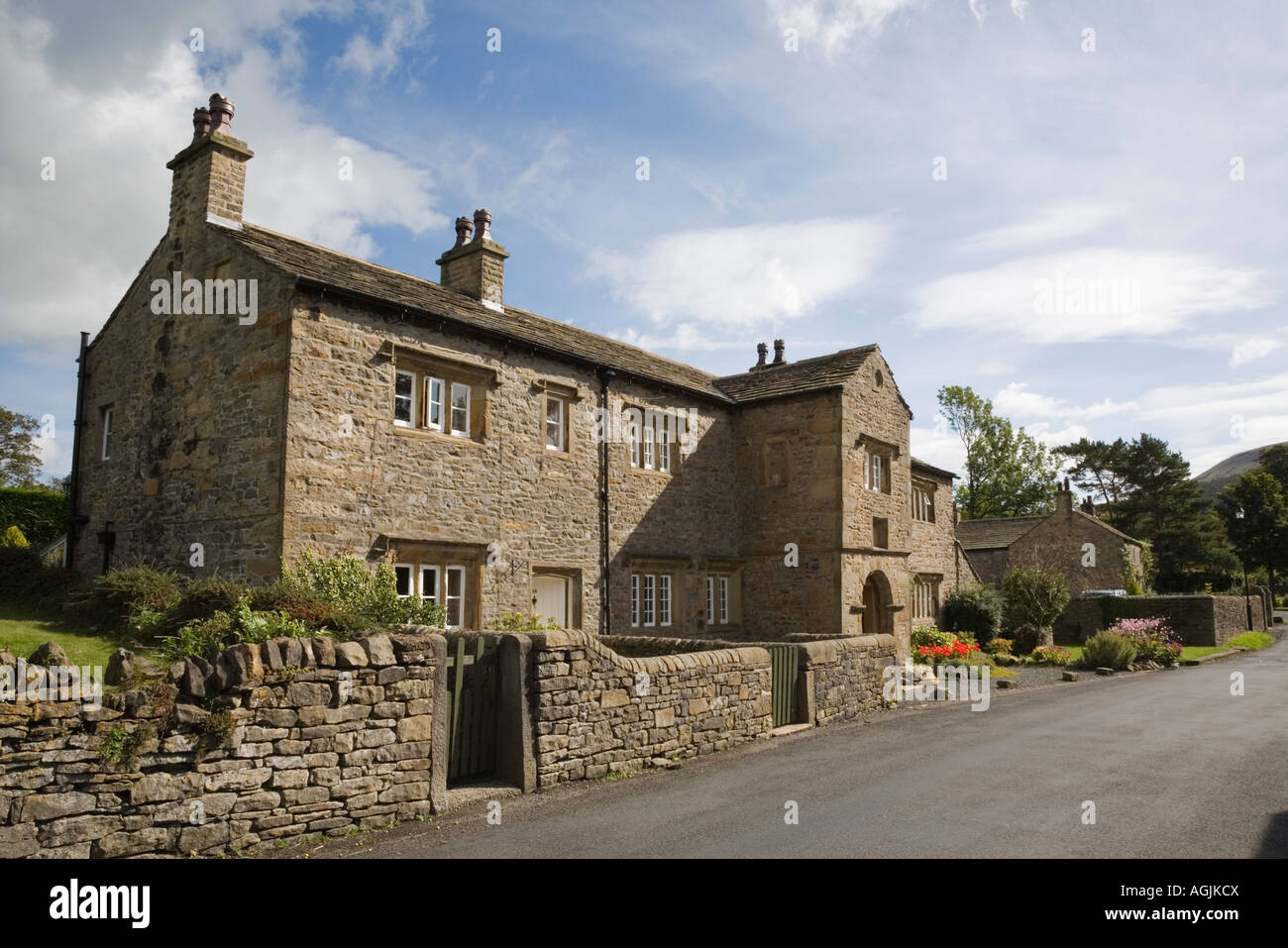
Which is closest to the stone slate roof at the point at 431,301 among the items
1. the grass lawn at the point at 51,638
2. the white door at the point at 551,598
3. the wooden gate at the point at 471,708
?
the white door at the point at 551,598

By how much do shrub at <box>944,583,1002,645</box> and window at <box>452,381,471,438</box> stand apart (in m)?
20.6

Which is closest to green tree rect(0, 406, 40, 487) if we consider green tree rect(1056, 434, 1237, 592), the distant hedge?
the distant hedge

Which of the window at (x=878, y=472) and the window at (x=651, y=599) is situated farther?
the window at (x=878, y=472)

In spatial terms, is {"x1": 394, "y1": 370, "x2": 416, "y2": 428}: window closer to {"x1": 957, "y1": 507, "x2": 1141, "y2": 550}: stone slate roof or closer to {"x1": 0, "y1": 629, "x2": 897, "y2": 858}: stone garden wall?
{"x1": 0, "y1": 629, "x2": 897, "y2": 858}: stone garden wall

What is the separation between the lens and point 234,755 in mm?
6680

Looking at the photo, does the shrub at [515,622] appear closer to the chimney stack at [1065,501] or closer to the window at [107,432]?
the window at [107,432]

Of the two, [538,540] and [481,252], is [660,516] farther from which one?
[481,252]

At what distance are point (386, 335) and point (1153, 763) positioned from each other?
1279cm

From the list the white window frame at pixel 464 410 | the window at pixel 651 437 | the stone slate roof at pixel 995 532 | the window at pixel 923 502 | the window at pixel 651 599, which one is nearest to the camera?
the white window frame at pixel 464 410

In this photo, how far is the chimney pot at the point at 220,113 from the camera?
1495 centimetres

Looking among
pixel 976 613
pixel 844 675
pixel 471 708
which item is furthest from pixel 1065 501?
pixel 471 708

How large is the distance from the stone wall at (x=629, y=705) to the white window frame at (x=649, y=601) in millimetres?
7019
